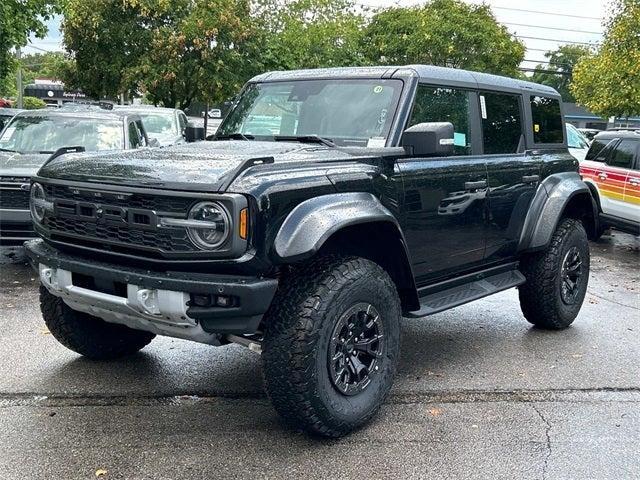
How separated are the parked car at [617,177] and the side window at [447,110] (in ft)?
18.5

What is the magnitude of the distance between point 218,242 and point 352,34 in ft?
82.6

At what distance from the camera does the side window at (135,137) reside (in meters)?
8.95

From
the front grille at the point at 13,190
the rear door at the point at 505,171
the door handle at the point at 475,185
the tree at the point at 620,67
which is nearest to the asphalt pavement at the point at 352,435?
the rear door at the point at 505,171

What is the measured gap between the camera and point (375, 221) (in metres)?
3.84

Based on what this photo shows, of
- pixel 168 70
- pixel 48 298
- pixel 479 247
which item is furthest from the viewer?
pixel 168 70

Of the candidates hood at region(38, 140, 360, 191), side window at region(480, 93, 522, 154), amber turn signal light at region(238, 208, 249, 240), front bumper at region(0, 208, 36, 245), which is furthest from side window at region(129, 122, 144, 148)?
amber turn signal light at region(238, 208, 249, 240)

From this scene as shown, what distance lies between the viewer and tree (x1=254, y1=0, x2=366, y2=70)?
80.4 feet

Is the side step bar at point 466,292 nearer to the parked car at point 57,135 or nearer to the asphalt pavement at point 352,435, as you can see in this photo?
the asphalt pavement at point 352,435

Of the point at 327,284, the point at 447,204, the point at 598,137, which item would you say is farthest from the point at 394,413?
the point at 598,137

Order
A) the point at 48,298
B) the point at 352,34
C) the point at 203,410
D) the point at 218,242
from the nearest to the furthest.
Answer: the point at 218,242 → the point at 203,410 → the point at 48,298 → the point at 352,34

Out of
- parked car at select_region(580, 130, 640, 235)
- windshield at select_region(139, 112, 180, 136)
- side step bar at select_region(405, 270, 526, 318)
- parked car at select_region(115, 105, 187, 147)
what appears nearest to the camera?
side step bar at select_region(405, 270, 526, 318)

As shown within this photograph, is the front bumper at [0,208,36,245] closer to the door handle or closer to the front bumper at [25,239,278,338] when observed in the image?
the front bumper at [25,239,278,338]

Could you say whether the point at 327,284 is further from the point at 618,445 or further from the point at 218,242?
the point at 618,445

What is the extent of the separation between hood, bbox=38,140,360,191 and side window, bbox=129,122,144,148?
4702 millimetres
